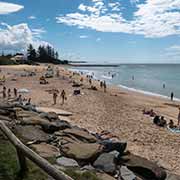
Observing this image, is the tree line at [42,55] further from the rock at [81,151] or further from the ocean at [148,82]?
the rock at [81,151]

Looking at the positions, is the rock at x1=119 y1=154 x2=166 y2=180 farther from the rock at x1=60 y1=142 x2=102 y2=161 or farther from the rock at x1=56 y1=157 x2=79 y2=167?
the rock at x1=56 y1=157 x2=79 y2=167

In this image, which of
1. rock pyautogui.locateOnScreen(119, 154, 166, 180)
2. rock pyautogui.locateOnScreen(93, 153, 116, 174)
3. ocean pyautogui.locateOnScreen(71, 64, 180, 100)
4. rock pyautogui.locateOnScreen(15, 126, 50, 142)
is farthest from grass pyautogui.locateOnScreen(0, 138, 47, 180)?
A: ocean pyautogui.locateOnScreen(71, 64, 180, 100)

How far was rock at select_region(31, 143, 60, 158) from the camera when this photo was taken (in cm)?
820

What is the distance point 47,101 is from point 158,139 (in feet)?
46.4

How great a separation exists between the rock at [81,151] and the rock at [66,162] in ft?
1.21

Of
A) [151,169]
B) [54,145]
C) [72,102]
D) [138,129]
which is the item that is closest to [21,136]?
[54,145]

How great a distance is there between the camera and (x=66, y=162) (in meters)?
7.90

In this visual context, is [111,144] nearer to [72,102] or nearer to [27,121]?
[27,121]

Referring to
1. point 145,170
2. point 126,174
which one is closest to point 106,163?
point 126,174

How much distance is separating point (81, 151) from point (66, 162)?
0.97 m

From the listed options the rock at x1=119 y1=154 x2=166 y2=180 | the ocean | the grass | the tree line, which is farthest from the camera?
the tree line

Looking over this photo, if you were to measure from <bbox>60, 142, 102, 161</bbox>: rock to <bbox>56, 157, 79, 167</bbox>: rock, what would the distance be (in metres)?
0.37

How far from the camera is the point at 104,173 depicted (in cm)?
777

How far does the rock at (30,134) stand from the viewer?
947cm
